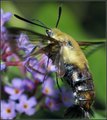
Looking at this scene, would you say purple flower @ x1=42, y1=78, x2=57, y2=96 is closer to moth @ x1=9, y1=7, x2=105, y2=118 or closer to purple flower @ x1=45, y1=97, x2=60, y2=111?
purple flower @ x1=45, y1=97, x2=60, y2=111

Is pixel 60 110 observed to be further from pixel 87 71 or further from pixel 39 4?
pixel 39 4

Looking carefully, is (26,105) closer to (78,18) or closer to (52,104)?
(52,104)

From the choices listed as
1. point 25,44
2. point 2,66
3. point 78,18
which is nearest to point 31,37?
point 25,44

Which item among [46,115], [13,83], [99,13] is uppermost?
[99,13]

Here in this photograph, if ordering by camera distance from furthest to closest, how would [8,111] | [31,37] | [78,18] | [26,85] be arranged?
[78,18], [26,85], [8,111], [31,37]

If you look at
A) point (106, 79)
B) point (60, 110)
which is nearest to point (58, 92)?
point (60, 110)

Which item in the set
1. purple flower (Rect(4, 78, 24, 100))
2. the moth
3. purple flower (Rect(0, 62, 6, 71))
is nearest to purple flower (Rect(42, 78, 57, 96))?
purple flower (Rect(4, 78, 24, 100))
